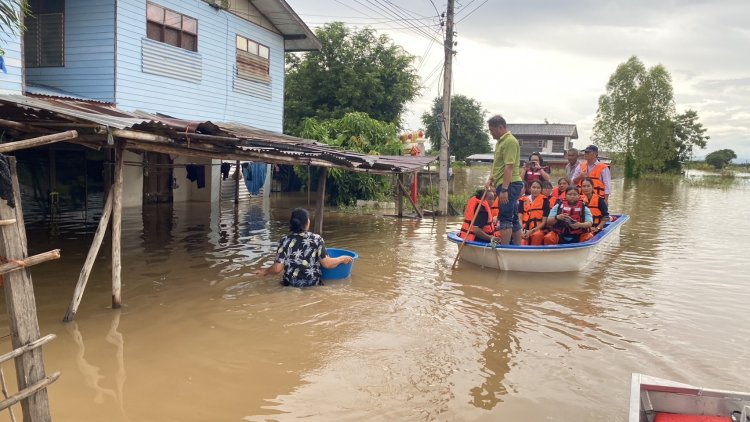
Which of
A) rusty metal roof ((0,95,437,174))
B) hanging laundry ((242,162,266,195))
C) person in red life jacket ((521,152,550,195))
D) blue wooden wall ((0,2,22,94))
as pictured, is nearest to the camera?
rusty metal roof ((0,95,437,174))

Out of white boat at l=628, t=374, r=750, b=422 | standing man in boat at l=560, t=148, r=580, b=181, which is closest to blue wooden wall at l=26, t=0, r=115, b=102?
standing man in boat at l=560, t=148, r=580, b=181

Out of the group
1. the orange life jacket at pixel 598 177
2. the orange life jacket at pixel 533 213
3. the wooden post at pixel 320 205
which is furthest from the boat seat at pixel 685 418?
the wooden post at pixel 320 205

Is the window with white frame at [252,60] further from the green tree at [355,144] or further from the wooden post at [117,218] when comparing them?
the wooden post at [117,218]

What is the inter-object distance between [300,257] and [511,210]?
3.86 meters

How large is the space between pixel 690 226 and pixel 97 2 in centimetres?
1775

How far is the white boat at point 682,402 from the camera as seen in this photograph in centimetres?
338

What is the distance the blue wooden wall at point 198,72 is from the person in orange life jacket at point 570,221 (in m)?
9.92

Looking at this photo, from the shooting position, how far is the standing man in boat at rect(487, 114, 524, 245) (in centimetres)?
832

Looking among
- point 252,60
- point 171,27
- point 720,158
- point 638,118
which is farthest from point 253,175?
point 720,158

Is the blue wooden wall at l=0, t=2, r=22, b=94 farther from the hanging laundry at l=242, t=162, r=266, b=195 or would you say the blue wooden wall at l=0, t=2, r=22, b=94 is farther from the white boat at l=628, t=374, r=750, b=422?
the white boat at l=628, t=374, r=750, b=422

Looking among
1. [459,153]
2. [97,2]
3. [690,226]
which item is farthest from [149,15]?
[459,153]

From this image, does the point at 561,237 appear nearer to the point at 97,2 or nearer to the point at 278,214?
the point at 278,214

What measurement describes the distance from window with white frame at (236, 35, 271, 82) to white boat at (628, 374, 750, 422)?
14994 mm

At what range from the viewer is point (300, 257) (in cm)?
700
